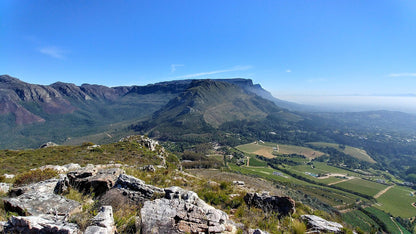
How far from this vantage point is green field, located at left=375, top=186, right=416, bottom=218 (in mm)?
68812

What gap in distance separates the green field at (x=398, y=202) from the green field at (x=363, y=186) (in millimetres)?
3539

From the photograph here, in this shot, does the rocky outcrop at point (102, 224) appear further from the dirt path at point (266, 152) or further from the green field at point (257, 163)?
the dirt path at point (266, 152)

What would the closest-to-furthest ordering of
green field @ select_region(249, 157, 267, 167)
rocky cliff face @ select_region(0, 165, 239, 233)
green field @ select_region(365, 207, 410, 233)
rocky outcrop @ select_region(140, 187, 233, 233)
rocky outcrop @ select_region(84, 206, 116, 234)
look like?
rocky cliff face @ select_region(0, 165, 239, 233), rocky outcrop @ select_region(84, 206, 116, 234), rocky outcrop @ select_region(140, 187, 233, 233), green field @ select_region(365, 207, 410, 233), green field @ select_region(249, 157, 267, 167)

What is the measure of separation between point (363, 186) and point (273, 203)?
388ft

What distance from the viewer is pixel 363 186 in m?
91.0

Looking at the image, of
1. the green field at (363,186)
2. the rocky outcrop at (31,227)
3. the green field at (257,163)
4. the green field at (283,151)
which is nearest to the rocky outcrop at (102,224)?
the rocky outcrop at (31,227)

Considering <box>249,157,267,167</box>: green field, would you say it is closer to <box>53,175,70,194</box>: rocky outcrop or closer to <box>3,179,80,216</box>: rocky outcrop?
<box>53,175,70,194</box>: rocky outcrop

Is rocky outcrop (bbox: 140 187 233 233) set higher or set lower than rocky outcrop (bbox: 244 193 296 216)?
higher

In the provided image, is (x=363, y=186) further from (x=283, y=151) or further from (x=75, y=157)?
(x=75, y=157)

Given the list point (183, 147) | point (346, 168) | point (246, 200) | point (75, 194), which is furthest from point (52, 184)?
point (346, 168)

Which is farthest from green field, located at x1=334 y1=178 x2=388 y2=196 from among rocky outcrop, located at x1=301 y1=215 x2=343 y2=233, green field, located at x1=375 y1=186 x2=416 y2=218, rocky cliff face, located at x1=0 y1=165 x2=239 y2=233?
rocky cliff face, located at x1=0 y1=165 x2=239 y2=233

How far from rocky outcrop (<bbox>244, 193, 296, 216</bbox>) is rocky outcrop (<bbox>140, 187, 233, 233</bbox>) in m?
5.06

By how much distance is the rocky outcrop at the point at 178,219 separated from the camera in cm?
621

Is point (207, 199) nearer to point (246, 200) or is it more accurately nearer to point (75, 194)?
point (246, 200)
